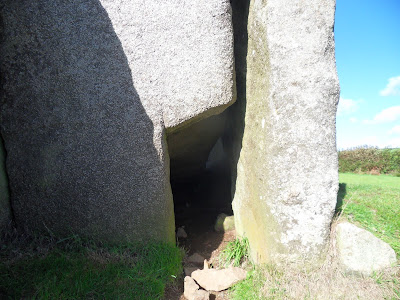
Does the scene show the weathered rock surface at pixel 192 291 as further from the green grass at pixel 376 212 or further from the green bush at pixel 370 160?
the green bush at pixel 370 160

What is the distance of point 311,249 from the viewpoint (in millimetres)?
2721

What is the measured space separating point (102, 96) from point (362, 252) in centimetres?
286

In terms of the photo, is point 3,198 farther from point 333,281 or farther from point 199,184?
point 199,184

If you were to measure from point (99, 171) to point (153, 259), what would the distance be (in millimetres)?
1003

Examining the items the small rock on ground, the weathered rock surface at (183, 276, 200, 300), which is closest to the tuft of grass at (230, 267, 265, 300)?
the weathered rock surface at (183, 276, 200, 300)

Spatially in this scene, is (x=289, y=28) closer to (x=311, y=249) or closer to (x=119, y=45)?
(x=119, y=45)

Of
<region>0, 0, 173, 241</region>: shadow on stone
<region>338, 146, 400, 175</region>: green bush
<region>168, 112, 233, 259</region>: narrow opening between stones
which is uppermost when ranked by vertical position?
<region>0, 0, 173, 241</region>: shadow on stone

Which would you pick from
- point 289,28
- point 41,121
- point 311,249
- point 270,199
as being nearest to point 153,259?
point 270,199

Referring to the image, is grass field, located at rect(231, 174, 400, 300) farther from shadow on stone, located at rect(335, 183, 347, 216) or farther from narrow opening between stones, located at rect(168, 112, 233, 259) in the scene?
narrow opening between stones, located at rect(168, 112, 233, 259)

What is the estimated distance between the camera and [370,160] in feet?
33.6

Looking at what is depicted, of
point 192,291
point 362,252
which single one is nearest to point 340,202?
point 362,252

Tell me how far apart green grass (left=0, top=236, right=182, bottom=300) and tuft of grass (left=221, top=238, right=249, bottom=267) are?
61 cm

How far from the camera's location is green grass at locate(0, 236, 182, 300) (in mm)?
2396

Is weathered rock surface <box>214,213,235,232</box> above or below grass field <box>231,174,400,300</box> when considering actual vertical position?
below
